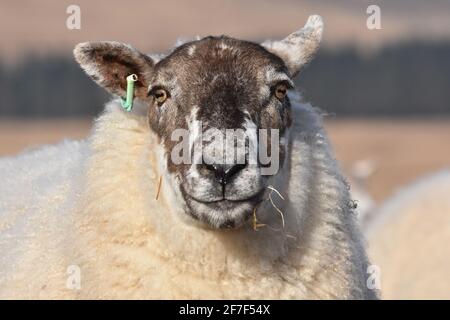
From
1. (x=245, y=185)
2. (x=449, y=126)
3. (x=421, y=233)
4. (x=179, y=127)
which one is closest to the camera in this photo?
(x=245, y=185)

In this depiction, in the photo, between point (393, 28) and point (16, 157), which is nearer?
point (16, 157)

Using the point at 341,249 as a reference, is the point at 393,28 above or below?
above

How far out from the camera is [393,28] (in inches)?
3949

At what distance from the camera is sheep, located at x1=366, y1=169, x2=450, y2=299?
28.5ft

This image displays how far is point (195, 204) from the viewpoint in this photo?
17.1ft

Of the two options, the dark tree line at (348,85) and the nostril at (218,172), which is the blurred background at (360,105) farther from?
the nostril at (218,172)

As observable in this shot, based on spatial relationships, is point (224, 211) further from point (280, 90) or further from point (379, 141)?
point (379, 141)

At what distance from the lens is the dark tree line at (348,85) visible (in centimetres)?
4641

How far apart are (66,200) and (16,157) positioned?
6.36 ft

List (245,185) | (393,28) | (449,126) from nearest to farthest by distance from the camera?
(245,185) → (449,126) → (393,28)

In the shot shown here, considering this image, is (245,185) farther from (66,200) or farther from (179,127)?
(66,200)

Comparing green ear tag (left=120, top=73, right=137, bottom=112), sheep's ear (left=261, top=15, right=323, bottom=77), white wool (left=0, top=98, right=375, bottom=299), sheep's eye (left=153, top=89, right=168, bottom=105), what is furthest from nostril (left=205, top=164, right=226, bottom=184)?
sheep's ear (left=261, top=15, right=323, bottom=77)

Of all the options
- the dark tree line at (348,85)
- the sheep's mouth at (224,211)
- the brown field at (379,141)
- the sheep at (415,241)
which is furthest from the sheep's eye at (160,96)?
the dark tree line at (348,85)
